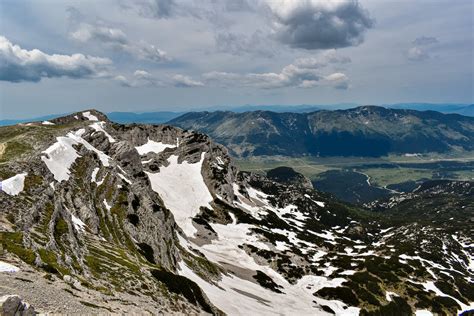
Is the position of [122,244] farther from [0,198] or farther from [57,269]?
[57,269]

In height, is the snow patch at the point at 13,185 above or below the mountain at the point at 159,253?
above

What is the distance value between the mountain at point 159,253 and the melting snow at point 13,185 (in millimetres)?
313

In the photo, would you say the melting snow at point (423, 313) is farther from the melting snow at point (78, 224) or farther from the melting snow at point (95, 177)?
the melting snow at point (95, 177)

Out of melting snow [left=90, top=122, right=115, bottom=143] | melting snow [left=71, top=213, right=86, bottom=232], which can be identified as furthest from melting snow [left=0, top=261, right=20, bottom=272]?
melting snow [left=90, top=122, right=115, bottom=143]

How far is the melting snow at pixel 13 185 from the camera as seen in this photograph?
49875mm

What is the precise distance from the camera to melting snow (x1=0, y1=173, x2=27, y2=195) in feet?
164

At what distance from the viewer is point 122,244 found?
7138cm

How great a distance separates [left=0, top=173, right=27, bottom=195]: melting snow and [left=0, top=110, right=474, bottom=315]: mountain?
31 cm

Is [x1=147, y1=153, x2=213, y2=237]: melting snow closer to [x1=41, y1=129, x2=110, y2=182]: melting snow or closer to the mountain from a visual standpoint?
the mountain

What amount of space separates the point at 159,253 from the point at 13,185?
3747 cm

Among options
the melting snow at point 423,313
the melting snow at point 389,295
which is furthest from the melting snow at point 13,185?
the melting snow at point 423,313

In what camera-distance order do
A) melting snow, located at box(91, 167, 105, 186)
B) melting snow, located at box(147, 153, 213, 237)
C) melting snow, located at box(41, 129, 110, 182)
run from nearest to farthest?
melting snow, located at box(41, 129, 110, 182) → melting snow, located at box(91, 167, 105, 186) → melting snow, located at box(147, 153, 213, 237)

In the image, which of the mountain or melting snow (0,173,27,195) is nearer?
the mountain

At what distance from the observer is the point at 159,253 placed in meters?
80.8
